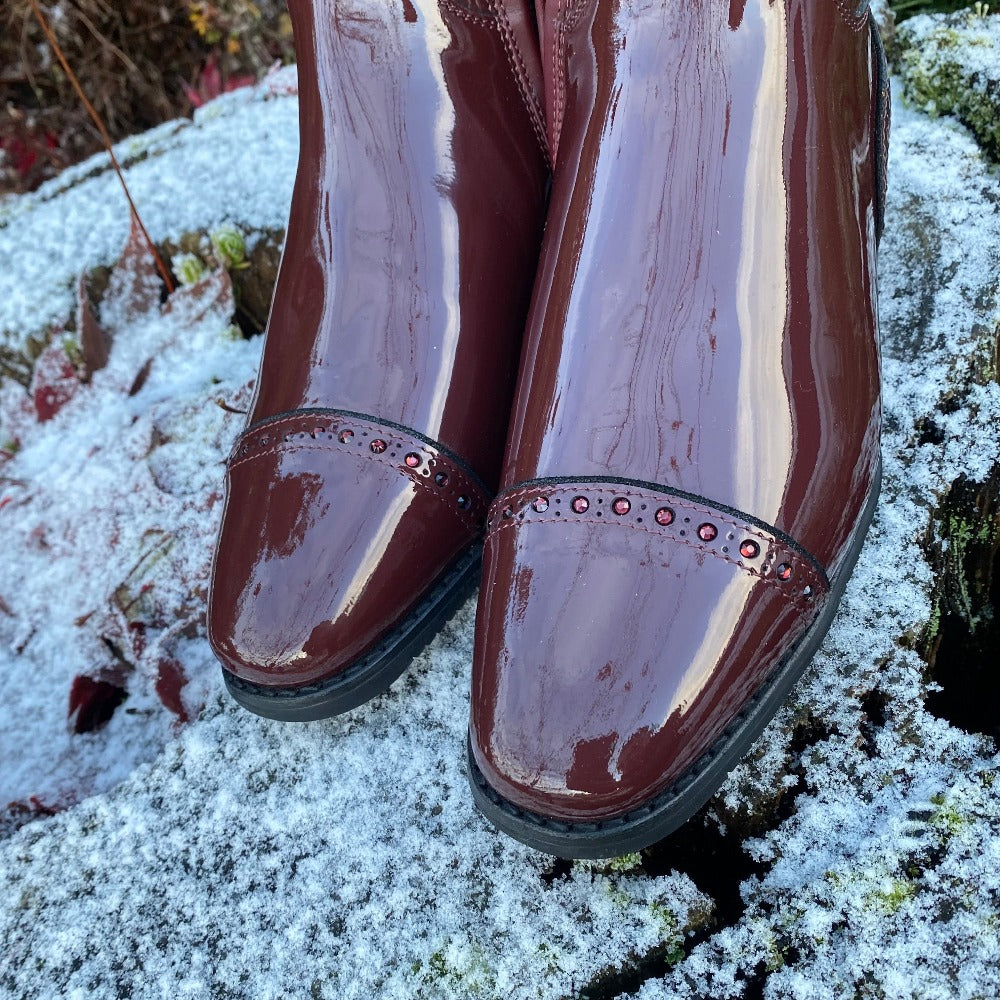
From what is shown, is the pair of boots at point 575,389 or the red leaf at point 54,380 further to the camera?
the red leaf at point 54,380

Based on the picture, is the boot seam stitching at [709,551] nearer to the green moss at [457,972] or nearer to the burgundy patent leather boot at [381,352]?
the burgundy patent leather boot at [381,352]

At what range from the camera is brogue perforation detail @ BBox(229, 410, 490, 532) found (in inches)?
40.4

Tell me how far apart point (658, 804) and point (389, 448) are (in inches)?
18.4

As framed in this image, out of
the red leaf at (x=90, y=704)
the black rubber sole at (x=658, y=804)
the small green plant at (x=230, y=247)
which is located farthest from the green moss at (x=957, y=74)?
the red leaf at (x=90, y=704)

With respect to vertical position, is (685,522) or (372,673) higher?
(685,522)

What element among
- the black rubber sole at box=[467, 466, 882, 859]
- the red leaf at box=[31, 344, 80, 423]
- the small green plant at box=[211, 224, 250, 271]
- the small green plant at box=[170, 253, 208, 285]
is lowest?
the black rubber sole at box=[467, 466, 882, 859]

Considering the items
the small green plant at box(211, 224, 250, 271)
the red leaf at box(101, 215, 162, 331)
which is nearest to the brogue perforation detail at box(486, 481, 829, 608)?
the small green plant at box(211, 224, 250, 271)

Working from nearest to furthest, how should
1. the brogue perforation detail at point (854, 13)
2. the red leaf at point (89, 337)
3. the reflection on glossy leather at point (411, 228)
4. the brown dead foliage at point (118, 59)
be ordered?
the brogue perforation detail at point (854, 13), the reflection on glossy leather at point (411, 228), the red leaf at point (89, 337), the brown dead foliage at point (118, 59)

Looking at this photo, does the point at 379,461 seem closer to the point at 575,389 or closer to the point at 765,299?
the point at 575,389

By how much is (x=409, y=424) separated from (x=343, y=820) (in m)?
0.45

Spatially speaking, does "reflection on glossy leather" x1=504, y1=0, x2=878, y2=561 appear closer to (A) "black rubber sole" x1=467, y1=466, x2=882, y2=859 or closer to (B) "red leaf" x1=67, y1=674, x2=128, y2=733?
(A) "black rubber sole" x1=467, y1=466, x2=882, y2=859

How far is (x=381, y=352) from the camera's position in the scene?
107 cm

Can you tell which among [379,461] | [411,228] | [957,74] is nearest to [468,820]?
[379,461]

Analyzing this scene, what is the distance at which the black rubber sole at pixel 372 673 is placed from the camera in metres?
1.02
